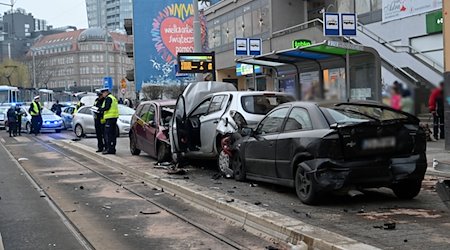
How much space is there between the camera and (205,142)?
10.7 m

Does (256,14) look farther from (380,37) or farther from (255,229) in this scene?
(255,229)

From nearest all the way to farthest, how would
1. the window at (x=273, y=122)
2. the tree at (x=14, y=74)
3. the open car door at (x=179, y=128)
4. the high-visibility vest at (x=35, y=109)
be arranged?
the window at (x=273, y=122), the open car door at (x=179, y=128), the high-visibility vest at (x=35, y=109), the tree at (x=14, y=74)

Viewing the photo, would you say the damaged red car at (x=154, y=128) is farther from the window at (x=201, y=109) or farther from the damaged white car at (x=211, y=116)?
the window at (x=201, y=109)

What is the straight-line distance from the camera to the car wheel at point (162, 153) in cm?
1230

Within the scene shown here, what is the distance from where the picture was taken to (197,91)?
1144 centimetres

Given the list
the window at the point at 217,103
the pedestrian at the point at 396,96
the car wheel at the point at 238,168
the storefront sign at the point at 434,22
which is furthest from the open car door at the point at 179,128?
the storefront sign at the point at 434,22

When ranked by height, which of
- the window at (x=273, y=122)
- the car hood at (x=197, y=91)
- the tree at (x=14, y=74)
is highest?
the tree at (x=14, y=74)

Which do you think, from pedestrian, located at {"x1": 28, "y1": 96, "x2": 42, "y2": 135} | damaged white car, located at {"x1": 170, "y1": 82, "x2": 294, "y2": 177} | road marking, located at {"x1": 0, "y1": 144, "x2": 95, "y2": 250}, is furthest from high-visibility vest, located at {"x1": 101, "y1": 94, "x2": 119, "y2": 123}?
pedestrian, located at {"x1": 28, "y1": 96, "x2": 42, "y2": 135}

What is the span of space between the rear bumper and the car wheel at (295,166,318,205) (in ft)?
0.46

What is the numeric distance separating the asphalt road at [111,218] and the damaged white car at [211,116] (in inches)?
50.5

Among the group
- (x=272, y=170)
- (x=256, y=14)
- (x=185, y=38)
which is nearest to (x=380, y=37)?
(x=256, y=14)

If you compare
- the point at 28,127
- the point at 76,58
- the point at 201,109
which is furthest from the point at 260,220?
the point at 76,58

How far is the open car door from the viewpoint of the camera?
35.5 ft

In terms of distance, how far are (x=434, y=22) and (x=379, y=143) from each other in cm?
1528
